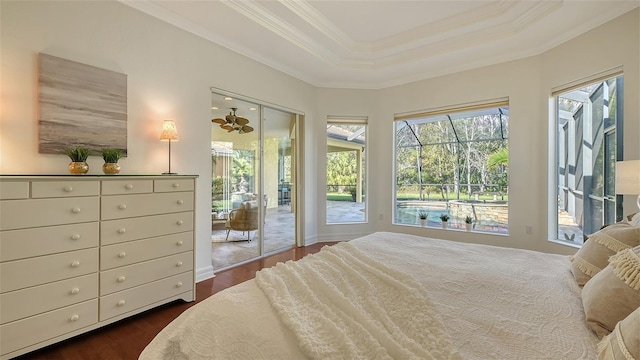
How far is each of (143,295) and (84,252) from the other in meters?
0.57

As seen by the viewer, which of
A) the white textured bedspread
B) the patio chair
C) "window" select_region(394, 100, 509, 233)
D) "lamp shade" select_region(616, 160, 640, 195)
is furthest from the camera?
"window" select_region(394, 100, 509, 233)

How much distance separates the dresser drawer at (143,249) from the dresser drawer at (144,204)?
8.9 inches

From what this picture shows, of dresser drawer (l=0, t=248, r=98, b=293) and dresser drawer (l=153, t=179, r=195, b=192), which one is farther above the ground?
dresser drawer (l=153, t=179, r=195, b=192)

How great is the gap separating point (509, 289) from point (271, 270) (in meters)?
1.20

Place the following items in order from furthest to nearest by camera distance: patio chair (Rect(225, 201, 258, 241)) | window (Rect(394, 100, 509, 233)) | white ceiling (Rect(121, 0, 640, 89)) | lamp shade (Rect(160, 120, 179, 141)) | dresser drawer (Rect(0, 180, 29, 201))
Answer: window (Rect(394, 100, 509, 233)), patio chair (Rect(225, 201, 258, 241)), white ceiling (Rect(121, 0, 640, 89)), lamp shade (Rect(160, 120, 179, 141)), dresser drawer (Rect(0, 180, 29, 201))

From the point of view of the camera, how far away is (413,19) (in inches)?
133

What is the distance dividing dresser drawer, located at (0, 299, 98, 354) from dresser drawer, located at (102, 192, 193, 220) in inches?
25.3

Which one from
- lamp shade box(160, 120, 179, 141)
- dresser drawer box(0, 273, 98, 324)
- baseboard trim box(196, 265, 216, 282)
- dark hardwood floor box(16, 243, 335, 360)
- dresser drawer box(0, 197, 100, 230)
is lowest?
dark hardwood floor box(16, 243, 335, 360)

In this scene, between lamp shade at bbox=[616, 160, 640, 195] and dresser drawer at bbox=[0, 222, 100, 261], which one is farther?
lamp shade at bbox=[616, 160, 640, 195]

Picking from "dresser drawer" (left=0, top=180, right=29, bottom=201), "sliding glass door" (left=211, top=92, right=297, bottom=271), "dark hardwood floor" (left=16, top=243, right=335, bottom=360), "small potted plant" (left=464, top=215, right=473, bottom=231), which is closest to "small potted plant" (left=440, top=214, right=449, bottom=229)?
"small potted plant" (left=464, top=215, right=473, bottom=231)

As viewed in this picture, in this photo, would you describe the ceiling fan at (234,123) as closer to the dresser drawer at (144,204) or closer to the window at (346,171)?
the dresser drawer at (144,204)

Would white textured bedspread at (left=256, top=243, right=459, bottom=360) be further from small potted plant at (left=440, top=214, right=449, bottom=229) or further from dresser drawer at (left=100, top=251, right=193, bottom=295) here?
small potted plant at (left=440, top=214, right=449, bottom=229)

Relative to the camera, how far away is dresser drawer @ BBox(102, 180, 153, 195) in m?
2.08

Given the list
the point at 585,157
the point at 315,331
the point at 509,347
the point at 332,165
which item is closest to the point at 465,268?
the point at 509,347
